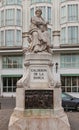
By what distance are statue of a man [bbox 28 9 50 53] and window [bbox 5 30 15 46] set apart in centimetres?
3736

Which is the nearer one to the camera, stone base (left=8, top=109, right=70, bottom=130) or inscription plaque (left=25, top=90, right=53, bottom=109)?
stone base (left=8, top=109, right=70, bottom=130)

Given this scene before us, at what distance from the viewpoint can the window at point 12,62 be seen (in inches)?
1971

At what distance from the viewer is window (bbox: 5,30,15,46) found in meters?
50.3

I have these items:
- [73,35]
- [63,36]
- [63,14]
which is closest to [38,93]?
[73,35]

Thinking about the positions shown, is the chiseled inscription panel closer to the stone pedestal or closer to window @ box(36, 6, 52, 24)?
the stone pedestal

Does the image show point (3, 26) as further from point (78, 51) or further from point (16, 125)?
point (16, 125)

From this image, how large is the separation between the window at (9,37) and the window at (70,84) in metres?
10.1

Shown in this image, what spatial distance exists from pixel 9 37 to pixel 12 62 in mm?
4046

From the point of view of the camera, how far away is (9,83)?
166 feet

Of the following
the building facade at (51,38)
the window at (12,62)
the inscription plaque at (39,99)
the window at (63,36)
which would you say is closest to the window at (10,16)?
the building facade at (51,38)

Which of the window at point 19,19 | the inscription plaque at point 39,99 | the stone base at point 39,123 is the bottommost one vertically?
the stone base at point 39,123

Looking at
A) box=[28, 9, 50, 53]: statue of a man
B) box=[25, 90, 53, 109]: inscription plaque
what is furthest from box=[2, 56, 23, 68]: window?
box=[25, 90, 53, 109]: inscription plaque

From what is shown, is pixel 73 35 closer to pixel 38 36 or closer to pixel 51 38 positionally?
pixel 51 38

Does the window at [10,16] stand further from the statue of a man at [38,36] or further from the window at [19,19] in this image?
the statue of a man at [38,36]
